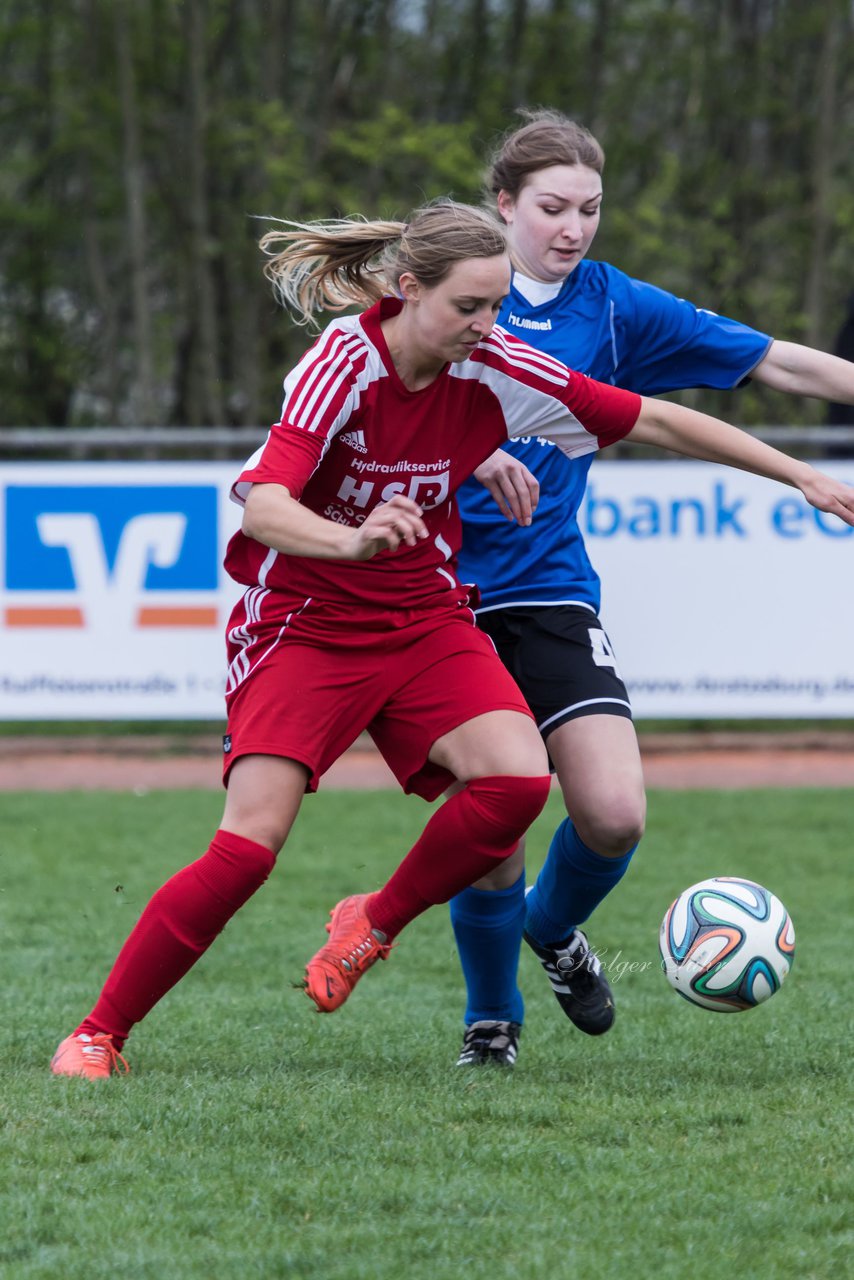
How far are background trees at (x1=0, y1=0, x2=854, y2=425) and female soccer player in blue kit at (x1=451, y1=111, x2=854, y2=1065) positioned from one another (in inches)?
446

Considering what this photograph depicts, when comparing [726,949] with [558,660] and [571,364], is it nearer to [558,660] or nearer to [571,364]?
[558,660]

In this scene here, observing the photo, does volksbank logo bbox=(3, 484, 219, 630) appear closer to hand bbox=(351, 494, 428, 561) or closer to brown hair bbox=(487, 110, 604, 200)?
brown hair bbox=(487, 110, 604, 200)

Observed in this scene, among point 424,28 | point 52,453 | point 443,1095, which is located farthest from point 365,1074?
point 424,28

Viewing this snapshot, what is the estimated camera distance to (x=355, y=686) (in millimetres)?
3959

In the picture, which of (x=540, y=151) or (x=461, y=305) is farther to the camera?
(x=540, y=151)

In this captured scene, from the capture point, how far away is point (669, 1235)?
2.99m

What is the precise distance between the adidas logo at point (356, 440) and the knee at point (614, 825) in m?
1.03

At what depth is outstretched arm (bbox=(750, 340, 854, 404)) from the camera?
4289 mm

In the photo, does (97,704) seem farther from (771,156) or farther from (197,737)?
(771,156)

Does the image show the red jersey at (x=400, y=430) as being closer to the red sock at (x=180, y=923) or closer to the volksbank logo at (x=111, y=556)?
the red sock at (x=180, y=923)

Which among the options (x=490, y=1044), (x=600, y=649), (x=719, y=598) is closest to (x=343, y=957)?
(x=490, y=1044)

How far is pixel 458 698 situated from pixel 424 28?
1413cm

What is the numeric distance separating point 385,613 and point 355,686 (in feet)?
0.62

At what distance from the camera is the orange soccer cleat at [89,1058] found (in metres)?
Result: 4.00
